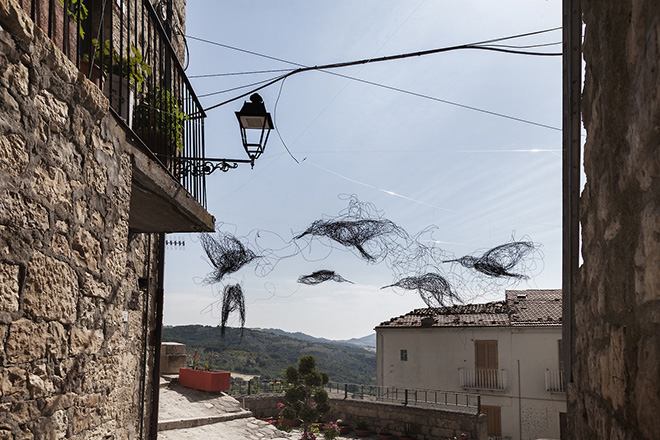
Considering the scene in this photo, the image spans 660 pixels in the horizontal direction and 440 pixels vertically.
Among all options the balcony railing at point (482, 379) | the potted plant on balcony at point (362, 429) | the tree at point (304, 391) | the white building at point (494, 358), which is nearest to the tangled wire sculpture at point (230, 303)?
the tree at point (304, 391)

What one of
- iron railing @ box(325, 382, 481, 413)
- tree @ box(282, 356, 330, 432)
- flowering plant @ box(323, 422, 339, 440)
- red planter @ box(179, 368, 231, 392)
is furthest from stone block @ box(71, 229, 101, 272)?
iron railing @ box(325, 382, 481, 413)

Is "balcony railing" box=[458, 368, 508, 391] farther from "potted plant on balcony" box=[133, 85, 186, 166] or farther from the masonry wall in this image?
the masonry wall

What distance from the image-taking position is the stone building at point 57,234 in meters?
1.78

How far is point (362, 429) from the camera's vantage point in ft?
47.2

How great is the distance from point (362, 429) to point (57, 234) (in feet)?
45.1

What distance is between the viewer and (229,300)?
9625 millimetres

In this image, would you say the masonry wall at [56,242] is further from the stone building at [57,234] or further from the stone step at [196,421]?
the stone step at [196,421]

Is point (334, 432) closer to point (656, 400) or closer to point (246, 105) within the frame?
point (246, 105)

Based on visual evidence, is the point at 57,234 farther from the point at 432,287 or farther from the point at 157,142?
the point at 432,287

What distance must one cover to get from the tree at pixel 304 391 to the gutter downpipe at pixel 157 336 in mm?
6760

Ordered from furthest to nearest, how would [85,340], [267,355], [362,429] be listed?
1. [267,355]
2. [362,429]
3. [85,340]

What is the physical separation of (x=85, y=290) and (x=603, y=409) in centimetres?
219

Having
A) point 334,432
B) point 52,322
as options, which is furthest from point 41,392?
point 334,432

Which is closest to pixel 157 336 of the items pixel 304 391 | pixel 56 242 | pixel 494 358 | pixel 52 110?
pixel 56 242
